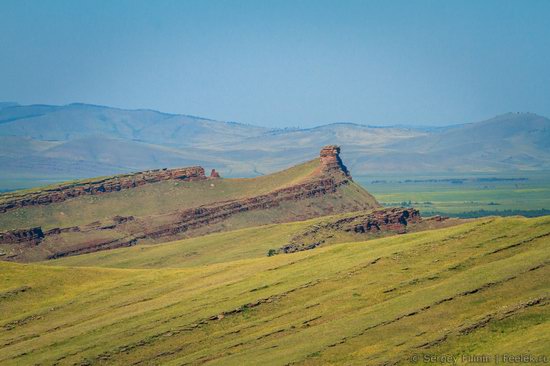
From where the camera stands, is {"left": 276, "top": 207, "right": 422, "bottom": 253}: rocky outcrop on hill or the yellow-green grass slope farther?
→ {"left": 276, "top": 207, "right": 422, "bottom": 253}: rocky outcrop on hill

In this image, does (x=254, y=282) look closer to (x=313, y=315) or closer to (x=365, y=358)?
(x=313, y=315)

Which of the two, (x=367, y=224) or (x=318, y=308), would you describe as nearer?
(x=318, y=308)

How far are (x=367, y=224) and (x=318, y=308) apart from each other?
8232cm

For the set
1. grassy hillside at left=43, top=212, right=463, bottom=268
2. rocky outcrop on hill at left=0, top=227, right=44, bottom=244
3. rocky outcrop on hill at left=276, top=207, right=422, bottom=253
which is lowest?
grassy hillside at left=43, top=212, right=463, bottom=268

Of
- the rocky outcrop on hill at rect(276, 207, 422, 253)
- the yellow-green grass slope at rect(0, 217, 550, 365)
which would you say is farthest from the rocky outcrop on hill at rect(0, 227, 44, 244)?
the yellow-green grass slope at rect(0, 217, 550, 365)

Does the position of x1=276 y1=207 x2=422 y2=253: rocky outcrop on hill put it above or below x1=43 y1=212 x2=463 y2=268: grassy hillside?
above

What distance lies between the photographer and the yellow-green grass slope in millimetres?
69562

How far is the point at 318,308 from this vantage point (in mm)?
84938

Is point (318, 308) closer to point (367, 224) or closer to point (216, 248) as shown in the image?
point (367, 224)

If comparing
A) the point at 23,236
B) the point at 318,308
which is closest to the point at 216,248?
the point at 23,236

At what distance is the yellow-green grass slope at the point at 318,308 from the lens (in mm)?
69562

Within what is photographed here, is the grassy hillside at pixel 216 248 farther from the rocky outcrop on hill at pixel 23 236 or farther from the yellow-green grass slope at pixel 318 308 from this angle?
the yellow-green grass slope at pixel 318 308

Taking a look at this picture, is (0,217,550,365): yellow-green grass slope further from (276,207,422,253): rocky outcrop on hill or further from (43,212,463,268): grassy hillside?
(276,207,422,253): rocky outcrop on hill

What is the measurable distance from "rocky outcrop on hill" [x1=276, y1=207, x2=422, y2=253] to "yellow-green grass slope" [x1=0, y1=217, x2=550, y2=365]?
160ft
